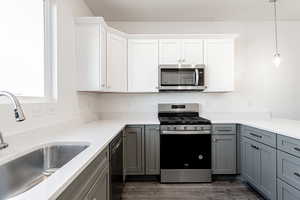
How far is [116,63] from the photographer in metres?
3.29

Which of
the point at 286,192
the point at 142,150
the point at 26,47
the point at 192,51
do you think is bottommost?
the point at 286,192

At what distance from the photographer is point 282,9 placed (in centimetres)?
331

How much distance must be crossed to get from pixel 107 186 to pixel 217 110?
255 cm

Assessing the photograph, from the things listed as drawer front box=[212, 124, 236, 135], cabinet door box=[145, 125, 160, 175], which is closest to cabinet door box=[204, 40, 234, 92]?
drawer front box=[212, 124, 236, 135]

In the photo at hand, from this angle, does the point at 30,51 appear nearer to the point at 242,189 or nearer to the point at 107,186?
the point at 107,186

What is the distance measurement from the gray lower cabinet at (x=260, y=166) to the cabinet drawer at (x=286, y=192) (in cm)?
8

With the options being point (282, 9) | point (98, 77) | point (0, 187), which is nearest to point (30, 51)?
point (98, 77)

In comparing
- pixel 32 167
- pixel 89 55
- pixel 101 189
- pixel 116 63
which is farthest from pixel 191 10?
pixel 32 167

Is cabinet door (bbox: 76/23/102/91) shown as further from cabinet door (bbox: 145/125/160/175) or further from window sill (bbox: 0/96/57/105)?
cabinet door (bbox: 145/125/160/175)

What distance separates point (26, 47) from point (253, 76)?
11.3ft

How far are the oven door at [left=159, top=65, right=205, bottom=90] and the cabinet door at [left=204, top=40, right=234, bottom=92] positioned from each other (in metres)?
0.18

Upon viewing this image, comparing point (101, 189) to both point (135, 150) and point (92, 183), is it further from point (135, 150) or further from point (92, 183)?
point (135, 150)

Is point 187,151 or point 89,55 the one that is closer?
point 89,55

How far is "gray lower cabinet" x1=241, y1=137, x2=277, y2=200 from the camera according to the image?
2352 mm
